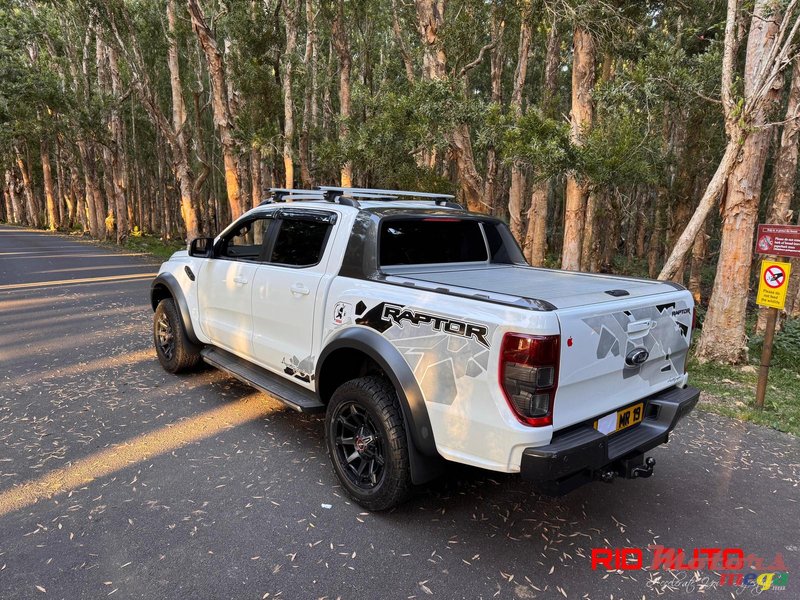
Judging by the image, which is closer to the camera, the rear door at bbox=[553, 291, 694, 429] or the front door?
the rear door at bbox=[553, 291, 694, 429]

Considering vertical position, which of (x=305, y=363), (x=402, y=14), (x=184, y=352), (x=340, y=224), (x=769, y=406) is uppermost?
(x=402, y=14)

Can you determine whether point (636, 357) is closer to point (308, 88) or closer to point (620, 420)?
point (620, 420)

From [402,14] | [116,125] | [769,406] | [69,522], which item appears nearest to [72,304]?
[69,522]

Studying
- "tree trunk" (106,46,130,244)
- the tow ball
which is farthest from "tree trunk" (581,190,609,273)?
"tree trunk" (106,46,130,244)

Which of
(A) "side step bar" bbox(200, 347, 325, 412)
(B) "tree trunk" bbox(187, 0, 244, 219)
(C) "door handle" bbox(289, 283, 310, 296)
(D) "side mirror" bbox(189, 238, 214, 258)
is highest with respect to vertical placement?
(B) "tree trunk" bbox(187, 0, 244, 219)

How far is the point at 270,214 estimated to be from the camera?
4641 mm

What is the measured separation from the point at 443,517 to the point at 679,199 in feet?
46.7

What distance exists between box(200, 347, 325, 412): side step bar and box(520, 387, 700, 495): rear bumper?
1837 millimetres

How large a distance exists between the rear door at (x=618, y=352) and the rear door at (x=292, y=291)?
1.84 meters

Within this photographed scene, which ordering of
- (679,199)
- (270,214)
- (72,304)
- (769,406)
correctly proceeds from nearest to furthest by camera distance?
(270,214) → (769,406) → (72,304) → (679,199)

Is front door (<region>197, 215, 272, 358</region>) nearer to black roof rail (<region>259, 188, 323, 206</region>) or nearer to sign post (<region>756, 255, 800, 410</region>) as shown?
black roof rail (<region>259, 188, 323, 206</region>)

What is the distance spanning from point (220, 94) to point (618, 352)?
39.3 feet

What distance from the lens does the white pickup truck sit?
2.64 m

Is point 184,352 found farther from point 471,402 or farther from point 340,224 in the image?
point 471,402
